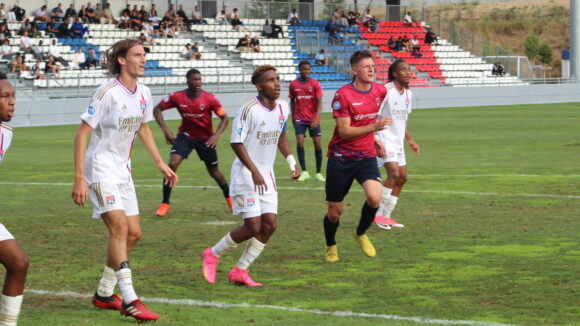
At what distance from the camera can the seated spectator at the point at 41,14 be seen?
40884mm

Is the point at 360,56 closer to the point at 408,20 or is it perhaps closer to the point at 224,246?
the point at 224,246

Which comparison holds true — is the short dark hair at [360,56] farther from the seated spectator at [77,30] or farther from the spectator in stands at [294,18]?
the spectator in stands at [294,18]

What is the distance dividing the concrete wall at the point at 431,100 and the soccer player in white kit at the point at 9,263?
2880 centimetres

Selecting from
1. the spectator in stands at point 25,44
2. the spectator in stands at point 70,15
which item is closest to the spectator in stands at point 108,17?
the spectator in stands at point 70,15

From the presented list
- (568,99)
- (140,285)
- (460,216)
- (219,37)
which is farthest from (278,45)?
(140,285)

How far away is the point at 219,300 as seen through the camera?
7555mm

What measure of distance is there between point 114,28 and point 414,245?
35.0m

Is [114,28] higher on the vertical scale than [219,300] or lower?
higher

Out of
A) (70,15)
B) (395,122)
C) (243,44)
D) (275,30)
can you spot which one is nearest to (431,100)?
(275,30)

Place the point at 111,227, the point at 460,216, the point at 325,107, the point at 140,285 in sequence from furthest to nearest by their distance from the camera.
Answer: the point at 325,107 → the point at 460,216 → the point at 140,285 → the point at 111,227

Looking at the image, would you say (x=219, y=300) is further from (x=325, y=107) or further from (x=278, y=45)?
(x=278, y=45)

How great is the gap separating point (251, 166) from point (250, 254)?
79 centimetres

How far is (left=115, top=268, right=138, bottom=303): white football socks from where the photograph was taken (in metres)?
6.73

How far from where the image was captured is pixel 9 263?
5.84 m
